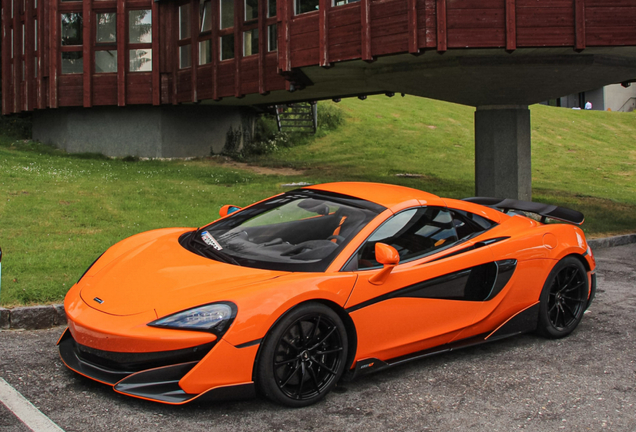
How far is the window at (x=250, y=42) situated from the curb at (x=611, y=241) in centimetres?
1176

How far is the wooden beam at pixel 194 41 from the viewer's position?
802 inches

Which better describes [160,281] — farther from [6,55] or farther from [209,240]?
[6,55]

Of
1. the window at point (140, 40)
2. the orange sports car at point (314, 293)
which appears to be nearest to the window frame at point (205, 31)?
the window at point (140, 40)

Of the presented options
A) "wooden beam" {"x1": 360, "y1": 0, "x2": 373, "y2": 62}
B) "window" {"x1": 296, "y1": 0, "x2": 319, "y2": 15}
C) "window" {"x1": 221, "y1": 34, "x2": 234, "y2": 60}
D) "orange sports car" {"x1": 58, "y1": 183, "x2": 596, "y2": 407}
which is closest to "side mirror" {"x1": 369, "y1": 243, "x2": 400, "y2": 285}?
"orange sports car" {"x1": 58, "y1": 183, "x2": 596, "y2": 407}

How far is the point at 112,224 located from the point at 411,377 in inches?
264

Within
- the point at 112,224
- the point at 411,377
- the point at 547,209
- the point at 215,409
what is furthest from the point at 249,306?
the point at 112,224

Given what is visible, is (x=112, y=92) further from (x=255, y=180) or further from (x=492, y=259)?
(x=492, y=259)

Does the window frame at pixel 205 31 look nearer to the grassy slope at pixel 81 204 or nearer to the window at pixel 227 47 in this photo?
the window at pixel 227 47

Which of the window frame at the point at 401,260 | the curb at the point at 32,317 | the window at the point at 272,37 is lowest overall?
the curb at the point at 32,317

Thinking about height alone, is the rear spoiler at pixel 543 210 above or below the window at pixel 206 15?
below

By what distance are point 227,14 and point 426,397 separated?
17.8 m

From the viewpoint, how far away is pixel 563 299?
18.0 feet

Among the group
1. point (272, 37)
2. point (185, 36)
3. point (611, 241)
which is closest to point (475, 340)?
point (611, 241)

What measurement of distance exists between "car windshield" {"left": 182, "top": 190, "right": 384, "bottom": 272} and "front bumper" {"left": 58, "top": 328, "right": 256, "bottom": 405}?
86 centimetres
